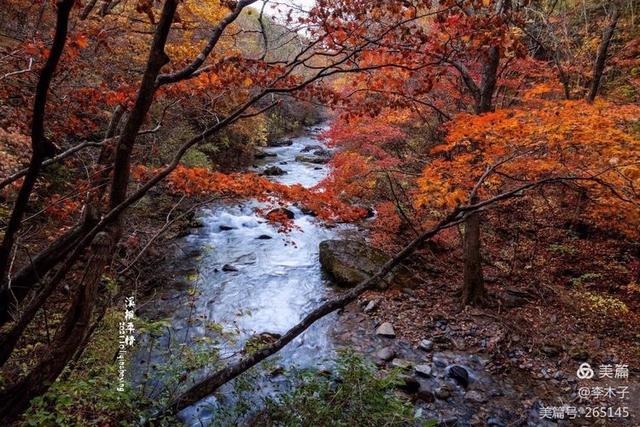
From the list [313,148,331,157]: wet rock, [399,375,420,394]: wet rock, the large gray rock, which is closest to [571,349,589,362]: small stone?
[399,375,420,394]: wet rock

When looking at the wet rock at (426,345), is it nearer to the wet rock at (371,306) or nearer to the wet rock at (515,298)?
the wet rock at (371,306)

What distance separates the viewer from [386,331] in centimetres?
820

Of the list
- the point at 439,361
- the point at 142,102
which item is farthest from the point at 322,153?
the point at 142,102

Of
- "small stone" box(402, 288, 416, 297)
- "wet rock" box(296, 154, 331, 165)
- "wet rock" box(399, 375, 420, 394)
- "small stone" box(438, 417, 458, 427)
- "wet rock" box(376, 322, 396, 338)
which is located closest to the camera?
"small stone" box(438, 417, 458, 427)

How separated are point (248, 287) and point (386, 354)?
172 inches

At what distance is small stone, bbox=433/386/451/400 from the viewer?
6377 millimetres

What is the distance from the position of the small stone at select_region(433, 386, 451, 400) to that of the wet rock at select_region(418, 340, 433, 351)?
44.3 inches

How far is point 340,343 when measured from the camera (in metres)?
7.98

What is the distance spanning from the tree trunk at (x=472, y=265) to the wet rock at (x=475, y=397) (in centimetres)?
272

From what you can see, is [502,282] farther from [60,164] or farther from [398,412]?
[60,164]

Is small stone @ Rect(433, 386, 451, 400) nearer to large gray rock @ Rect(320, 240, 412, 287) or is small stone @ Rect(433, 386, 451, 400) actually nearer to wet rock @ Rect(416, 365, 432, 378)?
wet rock @ Rect(416, 365, 432, 378)

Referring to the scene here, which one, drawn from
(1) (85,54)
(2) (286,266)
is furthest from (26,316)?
(1) (85,54)

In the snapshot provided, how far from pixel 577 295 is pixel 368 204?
8330 millimetres

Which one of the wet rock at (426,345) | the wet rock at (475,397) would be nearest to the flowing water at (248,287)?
the wet rock at (426,345)
